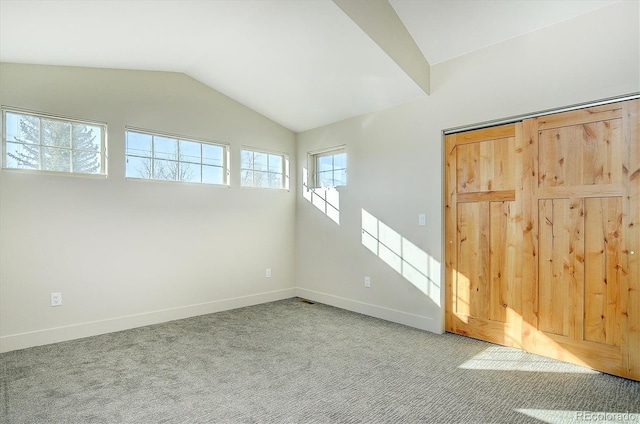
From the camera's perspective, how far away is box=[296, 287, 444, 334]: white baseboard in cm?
350

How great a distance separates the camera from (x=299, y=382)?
2396 mm

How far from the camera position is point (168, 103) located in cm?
392

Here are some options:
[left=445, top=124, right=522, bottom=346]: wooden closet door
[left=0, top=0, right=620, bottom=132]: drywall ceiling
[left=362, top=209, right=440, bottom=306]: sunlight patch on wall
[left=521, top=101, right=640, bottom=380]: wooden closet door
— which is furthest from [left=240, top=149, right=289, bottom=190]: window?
[left=521, top=101, right=640, bottom=380]: wooden closet door

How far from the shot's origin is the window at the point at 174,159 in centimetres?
374

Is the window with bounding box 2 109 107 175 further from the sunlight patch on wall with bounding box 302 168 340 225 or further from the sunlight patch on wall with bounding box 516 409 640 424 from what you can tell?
the sunlight patch on wall with bounding box 516 409 640 424

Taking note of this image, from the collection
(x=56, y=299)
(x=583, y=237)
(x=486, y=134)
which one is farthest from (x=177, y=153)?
(x=583, y=237)

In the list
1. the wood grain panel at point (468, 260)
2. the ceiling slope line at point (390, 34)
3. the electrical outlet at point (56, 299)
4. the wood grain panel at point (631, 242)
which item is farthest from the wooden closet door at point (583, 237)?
the electrical outlet at point (56, 299)

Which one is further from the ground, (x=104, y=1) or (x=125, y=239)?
(x=104, y=1)

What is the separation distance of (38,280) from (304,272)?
3060 mm

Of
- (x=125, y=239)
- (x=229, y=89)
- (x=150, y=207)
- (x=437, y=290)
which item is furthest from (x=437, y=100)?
(x=125, y=239)

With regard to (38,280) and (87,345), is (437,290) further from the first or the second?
(38,280)

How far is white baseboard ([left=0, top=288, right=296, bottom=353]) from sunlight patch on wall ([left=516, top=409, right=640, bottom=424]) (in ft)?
11.0

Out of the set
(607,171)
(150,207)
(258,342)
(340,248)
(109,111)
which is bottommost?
(258,342)

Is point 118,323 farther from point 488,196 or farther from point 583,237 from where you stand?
point 583,237
